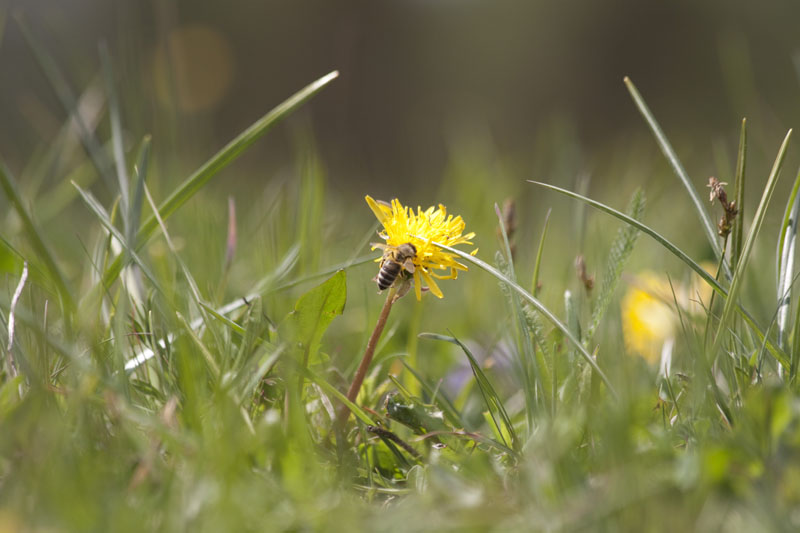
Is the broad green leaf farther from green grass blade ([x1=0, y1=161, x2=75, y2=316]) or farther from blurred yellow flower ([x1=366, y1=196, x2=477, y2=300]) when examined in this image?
green grass blade ([x1=0, y1=161, x2=75, y2=316])

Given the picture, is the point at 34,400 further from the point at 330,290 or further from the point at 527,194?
the point at 527,194

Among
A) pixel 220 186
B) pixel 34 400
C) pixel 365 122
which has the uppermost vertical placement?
pixel 34 400

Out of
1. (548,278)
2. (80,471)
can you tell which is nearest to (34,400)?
(80,471)

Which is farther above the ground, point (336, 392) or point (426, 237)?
point (426, 237)

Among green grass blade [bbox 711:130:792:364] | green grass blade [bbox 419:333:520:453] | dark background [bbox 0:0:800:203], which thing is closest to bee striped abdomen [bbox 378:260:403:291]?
green grass blade [bbox 419:333:520:453]

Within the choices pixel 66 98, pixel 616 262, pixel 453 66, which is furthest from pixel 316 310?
pixel 453 66

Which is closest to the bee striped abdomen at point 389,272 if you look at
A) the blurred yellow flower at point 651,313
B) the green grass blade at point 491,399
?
the green grass blade at point 491,399

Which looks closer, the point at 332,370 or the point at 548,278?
the point at 332,370

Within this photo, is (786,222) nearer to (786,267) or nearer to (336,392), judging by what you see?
(786,267)
